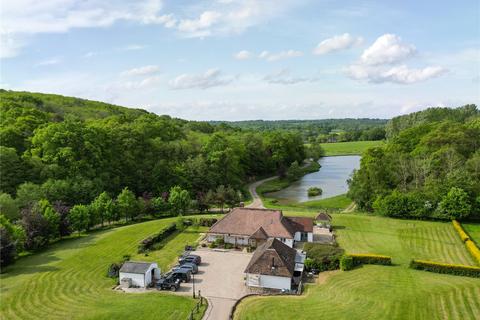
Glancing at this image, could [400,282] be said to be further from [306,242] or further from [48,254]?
[48,254]

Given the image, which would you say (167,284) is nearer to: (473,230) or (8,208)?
(8,208)

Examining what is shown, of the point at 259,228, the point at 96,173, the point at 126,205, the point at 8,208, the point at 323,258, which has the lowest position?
the point at 323,258

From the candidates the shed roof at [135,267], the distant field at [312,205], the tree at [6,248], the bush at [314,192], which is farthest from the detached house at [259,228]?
the bush at [314,192]

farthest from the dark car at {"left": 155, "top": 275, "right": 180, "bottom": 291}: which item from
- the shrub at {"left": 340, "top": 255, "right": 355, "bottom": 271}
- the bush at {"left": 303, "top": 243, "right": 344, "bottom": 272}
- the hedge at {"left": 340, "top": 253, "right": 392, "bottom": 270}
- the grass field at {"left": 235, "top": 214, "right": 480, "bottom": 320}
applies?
the hedge at {"left": 340, "top": 253, "right": 392, "bottom": 270}

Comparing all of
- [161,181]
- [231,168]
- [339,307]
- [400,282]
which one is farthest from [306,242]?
[231,168]

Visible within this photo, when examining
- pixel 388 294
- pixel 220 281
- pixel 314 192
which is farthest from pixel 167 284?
pixel 314 192
